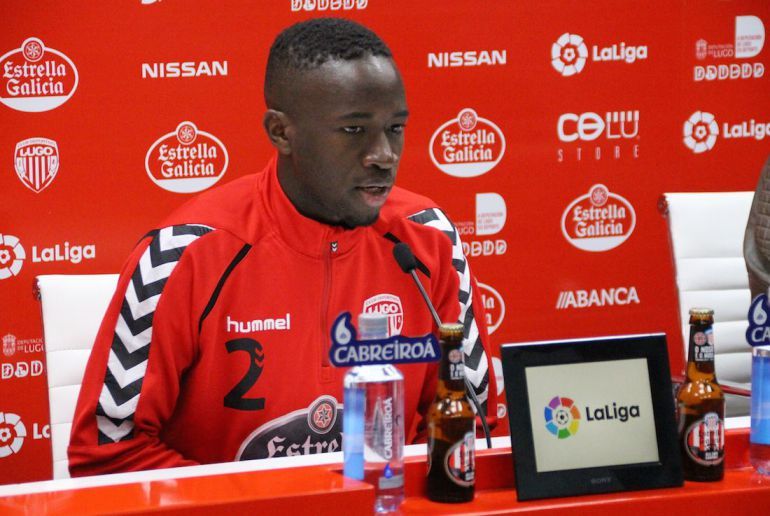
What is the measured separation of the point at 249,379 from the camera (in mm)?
1708

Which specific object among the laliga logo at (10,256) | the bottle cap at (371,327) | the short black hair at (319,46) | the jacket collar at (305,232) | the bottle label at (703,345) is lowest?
the bottle label at (703,345)

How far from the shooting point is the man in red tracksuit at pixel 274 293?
1.65 metres

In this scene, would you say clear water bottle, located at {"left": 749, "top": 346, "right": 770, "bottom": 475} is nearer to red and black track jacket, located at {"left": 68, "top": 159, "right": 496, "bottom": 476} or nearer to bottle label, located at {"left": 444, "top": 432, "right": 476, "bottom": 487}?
bottle label, located at {"left": 444, "top": 432, "right": 476, "bottom": 487}

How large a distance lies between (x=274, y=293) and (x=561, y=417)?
24.1 inches

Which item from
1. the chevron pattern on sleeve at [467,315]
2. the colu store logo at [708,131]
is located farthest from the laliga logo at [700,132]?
the chevron pattern on sleeve at [467,315]

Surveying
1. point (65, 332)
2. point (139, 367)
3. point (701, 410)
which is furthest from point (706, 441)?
point (65, 332)

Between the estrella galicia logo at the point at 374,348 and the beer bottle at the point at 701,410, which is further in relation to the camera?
the beer bottle at the point at 701,410

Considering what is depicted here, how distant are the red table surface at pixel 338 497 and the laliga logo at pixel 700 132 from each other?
279cm

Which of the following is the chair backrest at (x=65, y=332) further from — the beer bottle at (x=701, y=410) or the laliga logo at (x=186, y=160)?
the beer bottle at (x=701, y=410)

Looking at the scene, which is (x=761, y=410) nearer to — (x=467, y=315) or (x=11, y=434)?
(x=467, y=315)

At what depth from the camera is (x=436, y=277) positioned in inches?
73.3

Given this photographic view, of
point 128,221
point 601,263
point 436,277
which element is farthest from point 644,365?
point 601,263

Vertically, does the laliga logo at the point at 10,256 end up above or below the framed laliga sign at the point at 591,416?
above

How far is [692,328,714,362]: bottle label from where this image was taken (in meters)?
1.33
